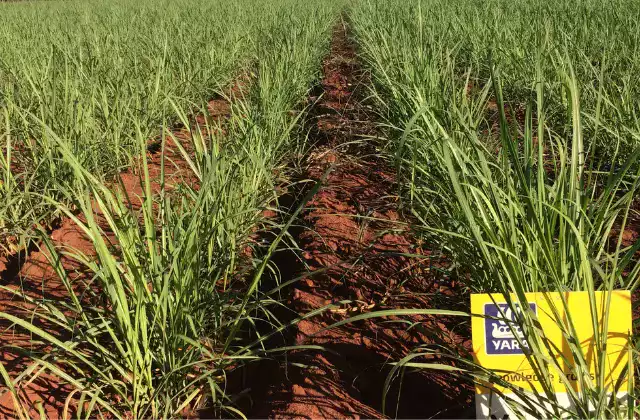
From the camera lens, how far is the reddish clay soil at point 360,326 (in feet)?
4.73

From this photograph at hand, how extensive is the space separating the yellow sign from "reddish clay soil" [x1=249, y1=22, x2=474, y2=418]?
3.5 inches

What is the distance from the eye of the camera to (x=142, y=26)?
22.6 ft

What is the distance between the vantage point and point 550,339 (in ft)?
3.48

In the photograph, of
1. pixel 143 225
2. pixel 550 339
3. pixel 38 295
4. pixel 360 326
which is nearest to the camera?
pixel 550 339

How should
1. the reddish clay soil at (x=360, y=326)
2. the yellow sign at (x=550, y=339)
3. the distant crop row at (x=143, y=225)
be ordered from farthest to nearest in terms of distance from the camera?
the reddish clay soil at (x=360, y=326) < the distant crop row at (x=143, y=225) < the yellow sign at (x=550, y=339)

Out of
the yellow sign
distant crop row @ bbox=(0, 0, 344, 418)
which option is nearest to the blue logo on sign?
the yellow sign

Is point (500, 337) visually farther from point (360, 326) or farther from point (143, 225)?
point (143, 225)

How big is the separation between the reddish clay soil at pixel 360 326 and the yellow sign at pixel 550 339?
3.5 inches

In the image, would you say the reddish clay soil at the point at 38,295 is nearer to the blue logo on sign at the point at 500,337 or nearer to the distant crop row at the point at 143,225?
the distant crop row at the point at 143,225

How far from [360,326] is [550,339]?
2.62 feet

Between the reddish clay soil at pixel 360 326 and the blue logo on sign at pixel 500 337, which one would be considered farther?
the reddish clay soil at pixel 360 326

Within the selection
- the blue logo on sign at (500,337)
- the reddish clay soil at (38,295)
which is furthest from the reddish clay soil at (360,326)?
the reddish clay soil at (38,295)

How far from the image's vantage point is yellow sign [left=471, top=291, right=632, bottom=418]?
3.41ft

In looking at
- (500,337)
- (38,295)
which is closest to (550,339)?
(500,337)
